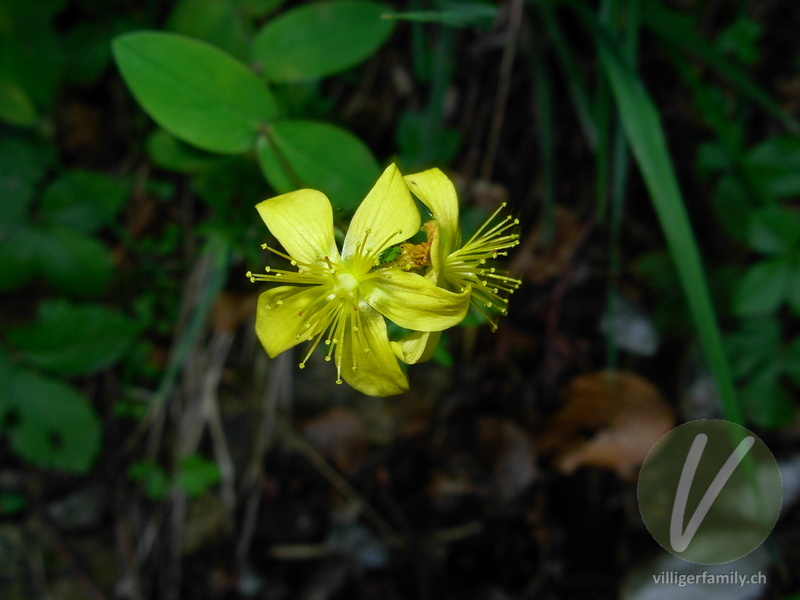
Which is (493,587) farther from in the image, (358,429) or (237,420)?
(237,420)

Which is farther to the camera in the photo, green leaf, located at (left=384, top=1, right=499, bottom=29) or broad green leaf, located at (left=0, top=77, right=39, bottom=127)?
broad green leaf, located at (left=0, top=77, right=39, bottom=127)

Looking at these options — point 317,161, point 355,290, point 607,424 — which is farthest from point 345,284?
point 607,424

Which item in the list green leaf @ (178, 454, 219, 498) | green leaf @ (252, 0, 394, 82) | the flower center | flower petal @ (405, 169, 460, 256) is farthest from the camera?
green leaf @ (178, 454, 219, 498)

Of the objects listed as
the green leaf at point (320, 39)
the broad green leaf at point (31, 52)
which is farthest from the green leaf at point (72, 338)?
the green leaf at point (320, 39)

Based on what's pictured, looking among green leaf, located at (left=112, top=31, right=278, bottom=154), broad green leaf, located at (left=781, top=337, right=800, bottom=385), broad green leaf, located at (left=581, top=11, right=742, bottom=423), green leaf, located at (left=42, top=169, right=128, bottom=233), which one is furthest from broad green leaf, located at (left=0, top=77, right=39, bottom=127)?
broad green leaf, located at (left=781, top=337, right=800, bottom=385)

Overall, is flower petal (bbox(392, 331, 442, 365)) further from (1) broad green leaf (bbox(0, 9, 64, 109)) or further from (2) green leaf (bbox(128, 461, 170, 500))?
(1) broad green leaf (bbox(0, 9, 64, 109))

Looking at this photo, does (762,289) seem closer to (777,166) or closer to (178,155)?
(777,166)
